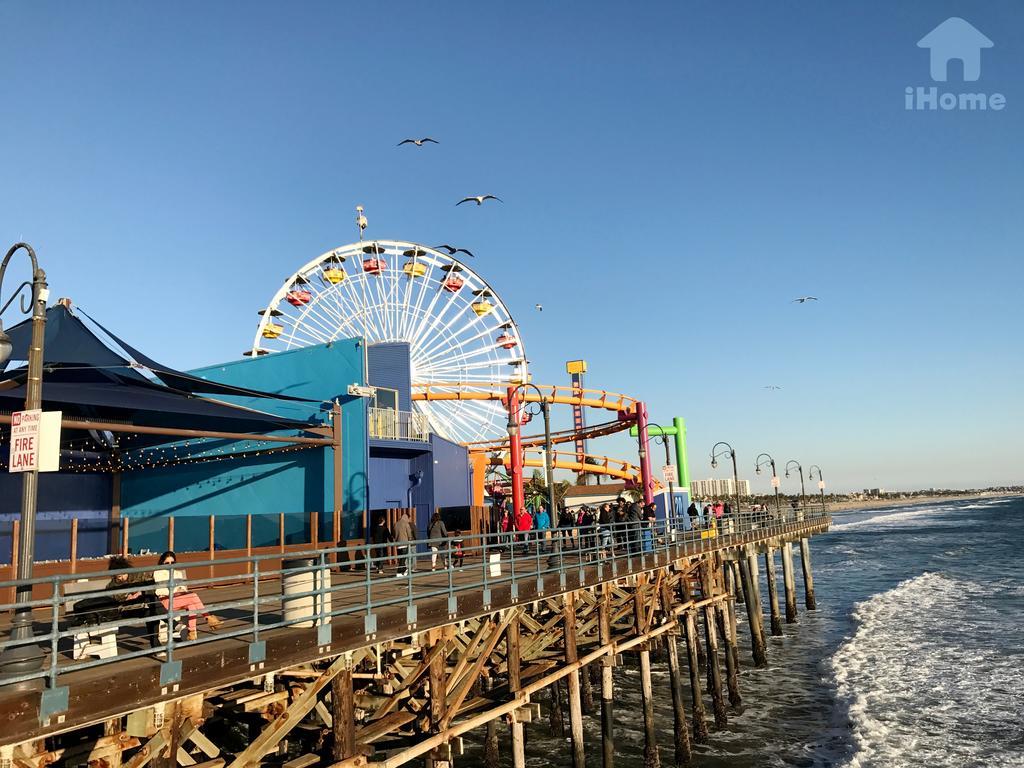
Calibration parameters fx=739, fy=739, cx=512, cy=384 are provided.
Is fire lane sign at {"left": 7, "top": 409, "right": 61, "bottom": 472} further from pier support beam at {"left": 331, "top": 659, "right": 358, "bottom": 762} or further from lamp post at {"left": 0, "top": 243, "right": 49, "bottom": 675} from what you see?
pier support beam at {"left": 331, "top": 659, "right": 358, "bottom": 762}

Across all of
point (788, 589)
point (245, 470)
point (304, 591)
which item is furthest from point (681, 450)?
point (304, 591)

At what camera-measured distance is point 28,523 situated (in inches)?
287

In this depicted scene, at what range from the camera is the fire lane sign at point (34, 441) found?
7660mm

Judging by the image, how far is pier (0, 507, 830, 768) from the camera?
6898mm

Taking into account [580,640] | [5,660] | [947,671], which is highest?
[5,660]

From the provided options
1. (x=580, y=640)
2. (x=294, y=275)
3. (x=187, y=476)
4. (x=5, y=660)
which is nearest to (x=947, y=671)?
(x=580, y=640)

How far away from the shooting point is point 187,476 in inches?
942

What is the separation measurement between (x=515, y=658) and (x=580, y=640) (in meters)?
4.35

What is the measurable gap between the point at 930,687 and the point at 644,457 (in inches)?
488

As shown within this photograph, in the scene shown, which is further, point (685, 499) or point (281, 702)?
point (685, 499)

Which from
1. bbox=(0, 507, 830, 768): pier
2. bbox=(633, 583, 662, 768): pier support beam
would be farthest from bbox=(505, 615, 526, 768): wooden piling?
bbox=(633, 583, 662, 768): pier support beam

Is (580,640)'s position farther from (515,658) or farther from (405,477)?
(405,477)

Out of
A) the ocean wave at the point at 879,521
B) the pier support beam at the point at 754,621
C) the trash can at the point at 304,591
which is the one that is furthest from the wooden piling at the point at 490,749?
the ocean wave at the point at 879,521

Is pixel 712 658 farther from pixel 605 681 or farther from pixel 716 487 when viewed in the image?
pixel 716 487
